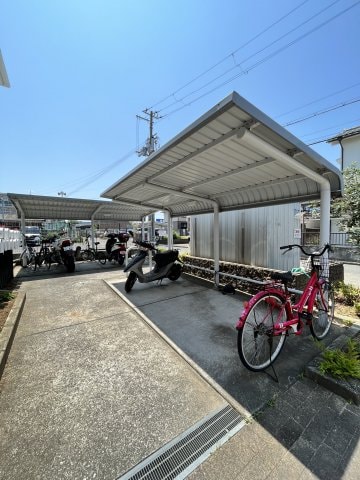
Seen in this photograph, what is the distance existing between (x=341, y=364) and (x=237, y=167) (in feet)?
8.49

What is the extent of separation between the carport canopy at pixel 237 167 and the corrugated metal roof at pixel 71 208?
2.54 meters

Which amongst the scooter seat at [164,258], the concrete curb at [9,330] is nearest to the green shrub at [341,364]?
the concrete curb at [9,330]

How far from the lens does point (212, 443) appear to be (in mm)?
1511

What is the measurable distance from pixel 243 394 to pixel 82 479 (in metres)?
1.27

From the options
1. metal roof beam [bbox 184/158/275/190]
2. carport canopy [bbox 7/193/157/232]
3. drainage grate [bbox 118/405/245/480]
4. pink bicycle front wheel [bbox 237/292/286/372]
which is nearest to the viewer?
drainage grate [bbox 118/405/245/480]

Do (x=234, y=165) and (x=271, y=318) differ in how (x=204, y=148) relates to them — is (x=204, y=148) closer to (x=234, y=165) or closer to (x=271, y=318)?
(x=234, y=165)

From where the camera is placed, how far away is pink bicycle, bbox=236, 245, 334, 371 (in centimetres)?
213

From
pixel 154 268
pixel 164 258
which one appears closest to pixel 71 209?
pixel 154 268

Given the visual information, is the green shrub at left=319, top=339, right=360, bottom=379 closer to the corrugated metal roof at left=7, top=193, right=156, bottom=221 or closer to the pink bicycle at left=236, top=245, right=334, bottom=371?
the pink bicycle at left=236, top=245, right=334, bottom=371

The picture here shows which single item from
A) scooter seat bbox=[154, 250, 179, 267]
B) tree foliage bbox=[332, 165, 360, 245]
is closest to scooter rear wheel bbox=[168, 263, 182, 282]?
scooter seat bbox=[154, 250, 179, 267]

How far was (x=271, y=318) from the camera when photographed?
2.29 metres

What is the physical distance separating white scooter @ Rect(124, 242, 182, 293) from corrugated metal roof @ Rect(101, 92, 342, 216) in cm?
140

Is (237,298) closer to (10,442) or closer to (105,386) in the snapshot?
(105,386)

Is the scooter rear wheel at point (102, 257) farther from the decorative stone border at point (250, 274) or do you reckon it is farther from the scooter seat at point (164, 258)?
the decorative stone border at point (250, 274)
